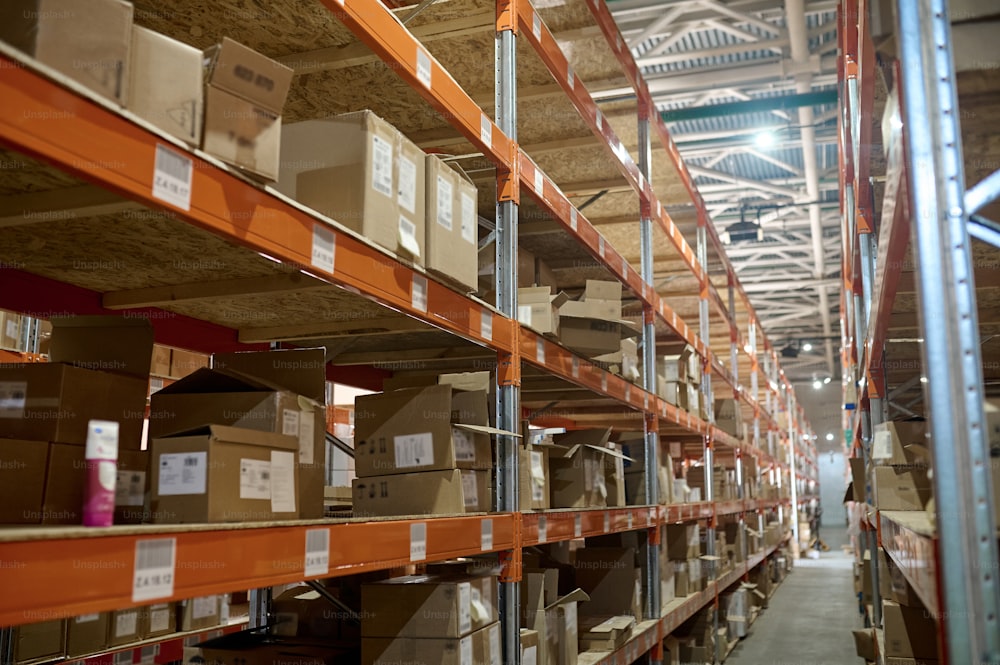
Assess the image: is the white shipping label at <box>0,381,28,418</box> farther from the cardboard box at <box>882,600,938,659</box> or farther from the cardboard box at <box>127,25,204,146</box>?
the cardboard box at <box>882,600,938,659</box>

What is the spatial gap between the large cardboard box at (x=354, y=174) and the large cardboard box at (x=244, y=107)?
44 cm

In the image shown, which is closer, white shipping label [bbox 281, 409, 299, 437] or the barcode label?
the barcode label

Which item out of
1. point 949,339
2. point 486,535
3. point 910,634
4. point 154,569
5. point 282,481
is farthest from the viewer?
point 910,634

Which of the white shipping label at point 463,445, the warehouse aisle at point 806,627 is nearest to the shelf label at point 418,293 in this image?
the white shipping label at point 463,445

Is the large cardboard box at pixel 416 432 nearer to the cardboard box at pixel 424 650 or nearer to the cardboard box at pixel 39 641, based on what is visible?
the cardboard box at pixel 424 650

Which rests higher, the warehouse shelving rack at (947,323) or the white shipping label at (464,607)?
the warehouse shelving rack at (947,323)

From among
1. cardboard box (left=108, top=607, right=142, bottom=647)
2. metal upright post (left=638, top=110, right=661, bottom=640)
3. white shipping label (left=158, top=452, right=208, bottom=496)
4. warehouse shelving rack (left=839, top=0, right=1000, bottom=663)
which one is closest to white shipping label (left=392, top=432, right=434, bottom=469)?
white shipping label (left=158, top=452, right=208, bottom=496)

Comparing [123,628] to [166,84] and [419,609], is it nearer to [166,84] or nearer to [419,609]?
[419,609]

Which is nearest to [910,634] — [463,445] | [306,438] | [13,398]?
[463,445]

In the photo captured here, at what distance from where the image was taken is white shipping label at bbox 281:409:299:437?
244cm

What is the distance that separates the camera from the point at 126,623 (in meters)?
4.13

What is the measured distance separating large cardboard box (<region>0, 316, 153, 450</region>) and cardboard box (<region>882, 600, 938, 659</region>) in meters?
3.21

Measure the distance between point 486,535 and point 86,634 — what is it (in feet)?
6.99

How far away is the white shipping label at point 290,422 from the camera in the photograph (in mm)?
2438
